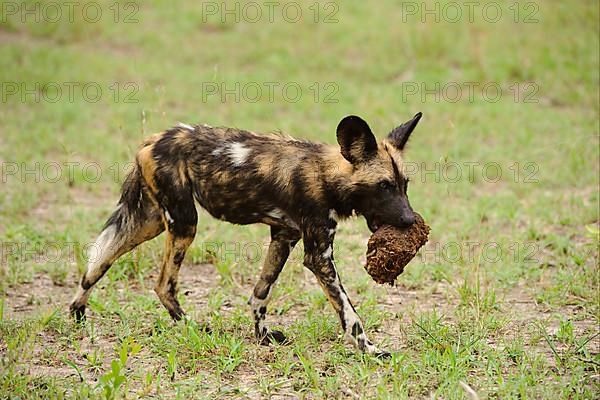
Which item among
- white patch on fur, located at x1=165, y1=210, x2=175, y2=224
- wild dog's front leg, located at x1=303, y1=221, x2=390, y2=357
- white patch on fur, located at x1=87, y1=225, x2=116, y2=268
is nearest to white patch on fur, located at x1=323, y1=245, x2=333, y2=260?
wild dog's front leg, located at x1=303, y1=221, x2=390, y2=357

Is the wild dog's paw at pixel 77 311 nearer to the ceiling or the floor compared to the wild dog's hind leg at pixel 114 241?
nearer to the floor

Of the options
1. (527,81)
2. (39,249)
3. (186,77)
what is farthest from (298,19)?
(39,249)

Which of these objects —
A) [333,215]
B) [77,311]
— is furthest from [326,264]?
[77,311]

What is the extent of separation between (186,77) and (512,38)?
15.0ft

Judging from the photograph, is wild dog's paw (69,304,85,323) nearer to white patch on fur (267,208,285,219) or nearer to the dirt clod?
white patch on fur (267,208,285,219)

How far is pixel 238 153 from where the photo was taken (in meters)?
5.02

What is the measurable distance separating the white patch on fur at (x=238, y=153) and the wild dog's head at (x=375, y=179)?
0.65 meters

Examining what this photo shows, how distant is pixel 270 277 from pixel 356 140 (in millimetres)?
1059

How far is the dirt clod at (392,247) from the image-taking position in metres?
4.54

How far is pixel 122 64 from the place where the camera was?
11.8 meters

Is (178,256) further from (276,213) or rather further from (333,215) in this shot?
(333,215)

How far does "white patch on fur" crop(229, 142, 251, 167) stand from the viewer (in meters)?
4.99

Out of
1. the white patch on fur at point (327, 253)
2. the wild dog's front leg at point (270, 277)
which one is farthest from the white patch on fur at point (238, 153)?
the white patch on fur at point (327, 253)

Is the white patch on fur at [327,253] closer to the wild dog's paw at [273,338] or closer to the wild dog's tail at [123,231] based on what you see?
the wild dog's paw at [273,338]
